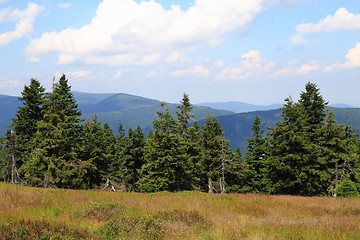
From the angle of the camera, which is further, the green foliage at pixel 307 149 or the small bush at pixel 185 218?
the green foliage at pixel 307 149

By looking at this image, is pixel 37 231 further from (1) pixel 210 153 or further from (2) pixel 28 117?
(1) pixel 210 153

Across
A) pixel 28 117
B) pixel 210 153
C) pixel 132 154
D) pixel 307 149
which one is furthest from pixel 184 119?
pixel 28 117

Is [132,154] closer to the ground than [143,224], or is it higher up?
closer to the ground

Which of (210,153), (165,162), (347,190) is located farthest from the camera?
(210,153)

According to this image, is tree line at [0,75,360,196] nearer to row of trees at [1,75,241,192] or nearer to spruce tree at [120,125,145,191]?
row of trees at [1,75,241,192]

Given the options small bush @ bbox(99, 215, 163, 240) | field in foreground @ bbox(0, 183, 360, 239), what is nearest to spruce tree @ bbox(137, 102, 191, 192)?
field in foreground @ bbox(0, 183, 360, 239)

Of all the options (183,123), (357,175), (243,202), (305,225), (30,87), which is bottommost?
(357,175)

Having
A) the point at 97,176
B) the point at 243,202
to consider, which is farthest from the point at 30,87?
the point at 243,202

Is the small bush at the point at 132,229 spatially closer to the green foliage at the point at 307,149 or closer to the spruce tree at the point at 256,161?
the green foliage at the point at 307,149

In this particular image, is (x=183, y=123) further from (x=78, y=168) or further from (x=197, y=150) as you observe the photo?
(x=78, y=168)

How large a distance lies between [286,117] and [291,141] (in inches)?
127

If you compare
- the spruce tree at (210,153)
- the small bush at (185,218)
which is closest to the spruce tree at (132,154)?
the spruce tree at (210,153)

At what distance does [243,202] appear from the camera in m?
11.0

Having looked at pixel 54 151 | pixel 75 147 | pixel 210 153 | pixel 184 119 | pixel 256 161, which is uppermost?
pixel 184 119
